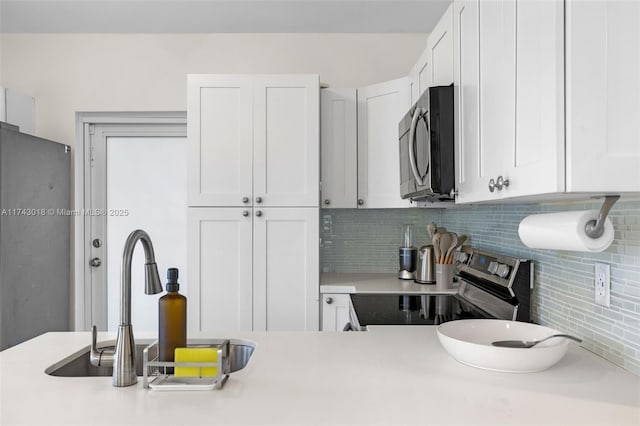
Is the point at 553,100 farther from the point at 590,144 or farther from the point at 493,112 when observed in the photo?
the point at 493,112

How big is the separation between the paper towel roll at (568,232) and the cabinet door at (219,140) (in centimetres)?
176

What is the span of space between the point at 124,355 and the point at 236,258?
1.57 metres

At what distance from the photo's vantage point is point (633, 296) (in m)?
1.20

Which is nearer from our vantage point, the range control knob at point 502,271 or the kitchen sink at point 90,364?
the kitchen sink at point 90,364

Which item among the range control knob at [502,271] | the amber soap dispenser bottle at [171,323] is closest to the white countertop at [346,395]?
the amber soap dispenser bottle at [171,323]

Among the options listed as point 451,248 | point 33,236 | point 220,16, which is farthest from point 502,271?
point 33,236

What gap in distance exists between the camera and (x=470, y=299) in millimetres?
2125

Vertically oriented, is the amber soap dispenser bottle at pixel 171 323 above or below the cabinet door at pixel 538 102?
below

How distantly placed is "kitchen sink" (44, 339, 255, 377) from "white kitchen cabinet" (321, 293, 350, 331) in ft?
3.89

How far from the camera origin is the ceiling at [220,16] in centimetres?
276

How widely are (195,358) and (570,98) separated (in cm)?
102

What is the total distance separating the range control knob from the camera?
181 centimetres

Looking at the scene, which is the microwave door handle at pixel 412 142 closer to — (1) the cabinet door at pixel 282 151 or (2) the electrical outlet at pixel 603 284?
(2) the electrical outlet at pixel 603 284

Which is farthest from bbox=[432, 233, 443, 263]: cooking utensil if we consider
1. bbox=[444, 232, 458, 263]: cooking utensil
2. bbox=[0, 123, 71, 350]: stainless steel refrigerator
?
bbox=[0, 123, 71, 350]: stainless steel refrigerator
